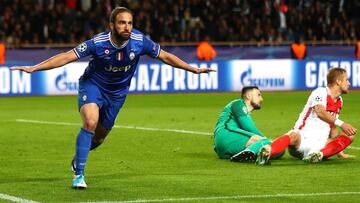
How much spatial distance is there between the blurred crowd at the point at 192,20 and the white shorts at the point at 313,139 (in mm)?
19701

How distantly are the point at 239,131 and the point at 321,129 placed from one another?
3.33ft

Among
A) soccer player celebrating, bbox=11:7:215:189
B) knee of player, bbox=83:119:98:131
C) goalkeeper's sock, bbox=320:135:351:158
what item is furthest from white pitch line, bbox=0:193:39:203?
goalkeeper's sock, bbox=320:135:351:158

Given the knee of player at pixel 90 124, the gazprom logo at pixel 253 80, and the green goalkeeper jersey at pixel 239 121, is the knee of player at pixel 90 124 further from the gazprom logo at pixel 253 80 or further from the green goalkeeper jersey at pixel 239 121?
the gazprom logo at pixel 253 80

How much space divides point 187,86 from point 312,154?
18317 millimetres

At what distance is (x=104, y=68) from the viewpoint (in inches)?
430

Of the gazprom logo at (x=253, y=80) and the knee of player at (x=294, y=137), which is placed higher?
the knee of player at (x=294, y=137)

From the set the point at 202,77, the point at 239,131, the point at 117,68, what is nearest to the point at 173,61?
the point at 117,68

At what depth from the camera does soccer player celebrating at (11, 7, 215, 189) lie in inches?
415

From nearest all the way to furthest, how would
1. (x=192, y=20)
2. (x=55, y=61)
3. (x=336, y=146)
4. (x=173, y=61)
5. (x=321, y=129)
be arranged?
(x=55, y=61)
(x=173, y=61)
(x=336, y=146)
(x=321, y=129)
(x=192, y=20)

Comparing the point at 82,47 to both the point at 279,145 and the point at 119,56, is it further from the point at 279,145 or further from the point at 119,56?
the point at 279,145

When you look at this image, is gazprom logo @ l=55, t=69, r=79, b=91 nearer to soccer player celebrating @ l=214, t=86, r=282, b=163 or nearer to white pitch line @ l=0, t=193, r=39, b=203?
soccer player celebrating @ l=214, t=86, r=282, b=163

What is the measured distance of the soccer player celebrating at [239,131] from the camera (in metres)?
12.8

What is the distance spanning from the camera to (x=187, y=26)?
116 feet

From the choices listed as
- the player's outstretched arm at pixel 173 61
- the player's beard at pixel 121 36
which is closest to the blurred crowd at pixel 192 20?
the player's outstretched arm at pixel 173 61
